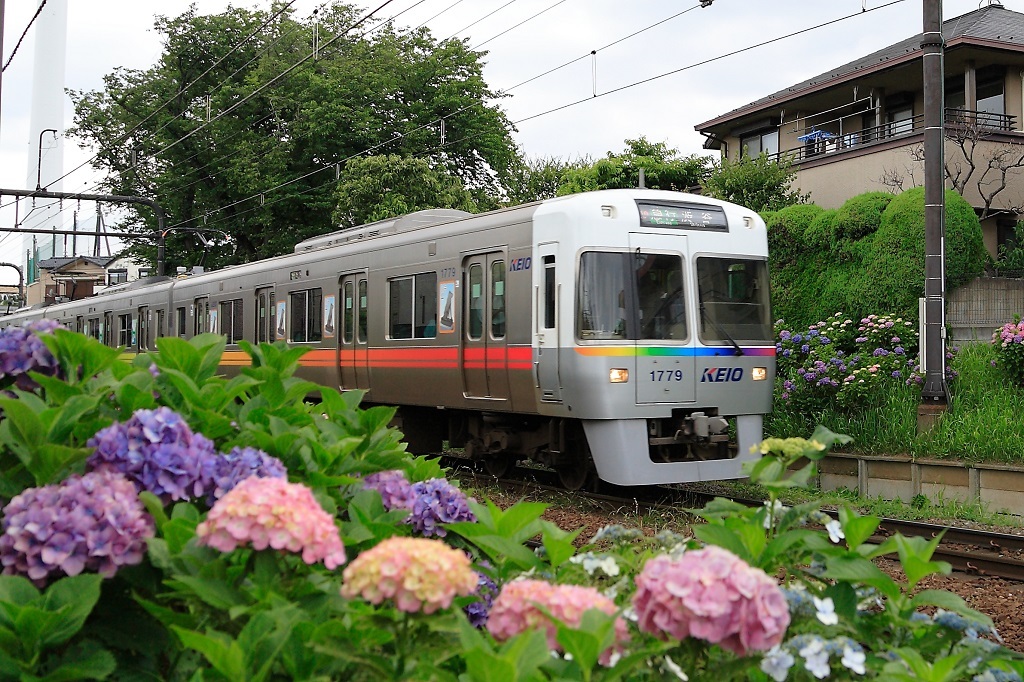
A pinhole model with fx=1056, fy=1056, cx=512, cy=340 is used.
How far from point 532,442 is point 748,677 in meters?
9.22

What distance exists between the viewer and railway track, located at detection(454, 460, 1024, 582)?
7.79 m

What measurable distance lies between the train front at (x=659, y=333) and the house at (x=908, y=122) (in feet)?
37.4

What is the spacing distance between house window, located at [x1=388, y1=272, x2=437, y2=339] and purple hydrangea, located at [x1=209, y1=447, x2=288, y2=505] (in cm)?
969

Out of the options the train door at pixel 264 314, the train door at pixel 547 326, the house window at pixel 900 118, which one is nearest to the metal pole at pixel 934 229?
the train door at pixel 547 326

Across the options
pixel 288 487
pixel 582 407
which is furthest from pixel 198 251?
pixel 288 487

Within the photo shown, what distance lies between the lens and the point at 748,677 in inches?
96.8

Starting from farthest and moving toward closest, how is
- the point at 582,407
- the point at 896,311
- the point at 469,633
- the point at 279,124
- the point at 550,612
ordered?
the point at 279,124, the point at 896,311, the point at 582,407, the point at 550,612, the point at 469,633

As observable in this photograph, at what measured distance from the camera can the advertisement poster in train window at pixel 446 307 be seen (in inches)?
476

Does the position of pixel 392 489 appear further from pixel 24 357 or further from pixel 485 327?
pixel 485 327

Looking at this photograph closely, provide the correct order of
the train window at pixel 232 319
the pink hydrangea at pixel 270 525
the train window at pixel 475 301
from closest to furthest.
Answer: the pink hydrangea at pixel 270 525 → the train window at pixel 475 301 → the train window at pixel 232 319

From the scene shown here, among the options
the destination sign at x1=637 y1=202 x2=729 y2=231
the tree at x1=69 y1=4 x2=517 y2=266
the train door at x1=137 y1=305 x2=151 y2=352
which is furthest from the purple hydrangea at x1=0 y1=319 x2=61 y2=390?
the tree at x1=69 y1=4 x2=517 y2=266

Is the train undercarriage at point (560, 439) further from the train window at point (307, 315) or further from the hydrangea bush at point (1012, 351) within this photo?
the hydrangea bush at point (1012, 351)

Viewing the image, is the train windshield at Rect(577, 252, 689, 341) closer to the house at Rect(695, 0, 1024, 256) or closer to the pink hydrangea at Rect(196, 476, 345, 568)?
the pink hydrangea at Rect(196, 476, 345, 568)

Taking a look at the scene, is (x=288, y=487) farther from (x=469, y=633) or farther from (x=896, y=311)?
(x=896, y=311)
